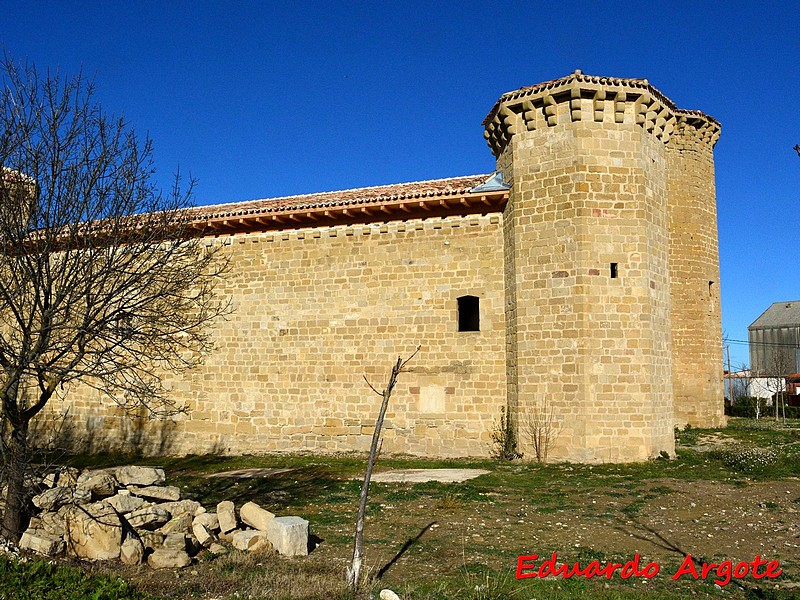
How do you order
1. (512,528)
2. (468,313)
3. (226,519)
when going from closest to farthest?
(226,519)
(512,528)
(468,313)

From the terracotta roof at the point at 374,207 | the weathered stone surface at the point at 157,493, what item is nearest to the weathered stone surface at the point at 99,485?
the weathered stone surface at the point at 157,493

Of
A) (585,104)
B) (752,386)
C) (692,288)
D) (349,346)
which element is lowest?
(752,386)

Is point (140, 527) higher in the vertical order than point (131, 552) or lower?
higher

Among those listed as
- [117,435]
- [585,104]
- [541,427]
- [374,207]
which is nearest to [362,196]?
[374,207]

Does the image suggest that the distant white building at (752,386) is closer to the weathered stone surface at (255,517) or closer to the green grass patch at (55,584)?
the weathered stone surface at (255,517)

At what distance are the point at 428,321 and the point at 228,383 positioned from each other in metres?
5.32

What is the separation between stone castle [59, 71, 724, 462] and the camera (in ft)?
41.7

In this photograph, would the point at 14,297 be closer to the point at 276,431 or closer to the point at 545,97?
the point at 276,431

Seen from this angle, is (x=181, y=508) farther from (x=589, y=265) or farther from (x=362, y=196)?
(x=362, y=196)

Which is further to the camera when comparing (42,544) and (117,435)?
(117,435)

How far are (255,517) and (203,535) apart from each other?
62 centimetres

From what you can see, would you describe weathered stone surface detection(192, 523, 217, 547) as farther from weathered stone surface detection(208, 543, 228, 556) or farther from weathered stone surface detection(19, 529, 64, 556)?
weathered stone surface detection(19, 529, 64, 556)

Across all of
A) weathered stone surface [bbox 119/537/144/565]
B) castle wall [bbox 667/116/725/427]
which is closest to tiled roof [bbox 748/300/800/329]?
castle wall [bbox 667/116/725/427]

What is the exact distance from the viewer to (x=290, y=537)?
705cm
